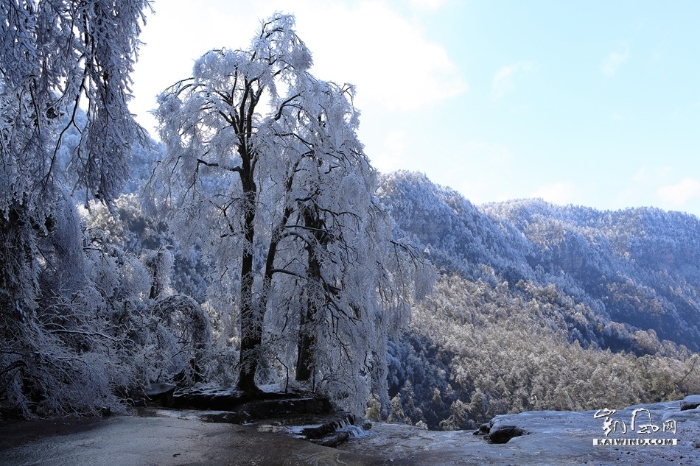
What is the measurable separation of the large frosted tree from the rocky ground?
2223 mm

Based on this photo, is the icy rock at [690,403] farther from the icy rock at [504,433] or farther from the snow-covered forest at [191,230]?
the snow-covered forest at [191,230]

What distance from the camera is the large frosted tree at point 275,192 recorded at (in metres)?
8.67

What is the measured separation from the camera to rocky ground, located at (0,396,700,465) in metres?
4.66

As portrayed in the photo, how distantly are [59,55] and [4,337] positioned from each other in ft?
13.8

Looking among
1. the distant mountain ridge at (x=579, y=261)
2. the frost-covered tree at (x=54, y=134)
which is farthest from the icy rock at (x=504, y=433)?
the distant mountain ridge at (x=579, y=261)

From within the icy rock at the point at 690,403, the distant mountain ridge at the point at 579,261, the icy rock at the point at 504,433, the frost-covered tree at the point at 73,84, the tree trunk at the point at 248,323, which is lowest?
the icy rock at the point at 504,433

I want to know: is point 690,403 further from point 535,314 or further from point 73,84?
point 535,314

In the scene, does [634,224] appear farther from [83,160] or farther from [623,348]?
[83,160]

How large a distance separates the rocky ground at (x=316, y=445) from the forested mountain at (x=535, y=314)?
19.1ft

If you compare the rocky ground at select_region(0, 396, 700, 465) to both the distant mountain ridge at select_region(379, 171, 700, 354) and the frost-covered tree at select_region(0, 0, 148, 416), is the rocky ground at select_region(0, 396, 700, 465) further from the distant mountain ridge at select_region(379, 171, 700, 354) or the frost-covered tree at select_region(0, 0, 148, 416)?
the distant mountain ridge at select_region(379, 171, 700, 354)

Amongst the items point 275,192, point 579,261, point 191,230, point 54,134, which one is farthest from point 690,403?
point 579,261

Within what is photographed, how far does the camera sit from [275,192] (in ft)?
34.4

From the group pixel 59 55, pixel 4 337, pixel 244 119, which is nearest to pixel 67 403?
pixel 4 337

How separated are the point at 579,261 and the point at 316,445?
171 metres
